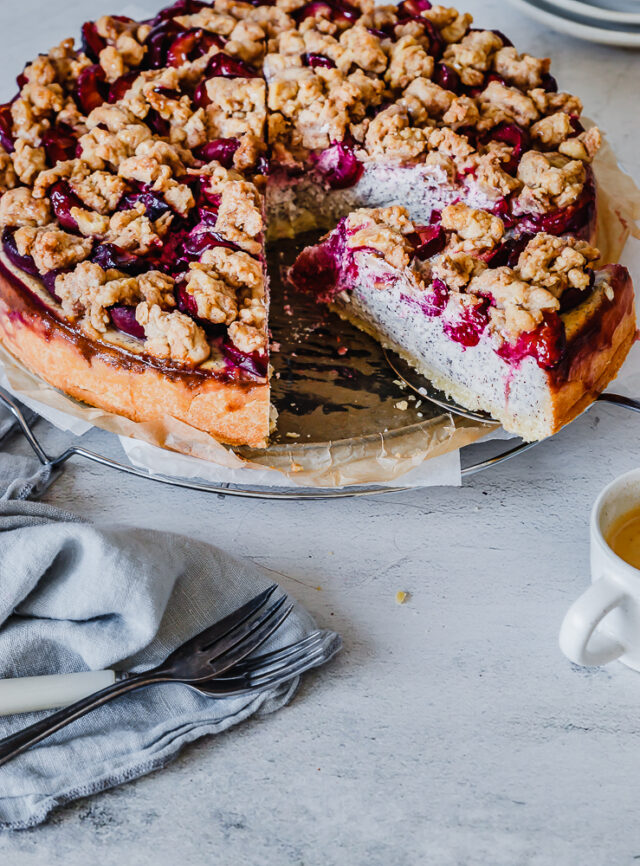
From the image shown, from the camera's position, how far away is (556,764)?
1953 mm

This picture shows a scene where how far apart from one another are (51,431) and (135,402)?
365 millimetres

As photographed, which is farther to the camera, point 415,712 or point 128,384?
point 128,384

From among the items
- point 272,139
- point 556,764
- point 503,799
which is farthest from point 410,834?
point 272,139

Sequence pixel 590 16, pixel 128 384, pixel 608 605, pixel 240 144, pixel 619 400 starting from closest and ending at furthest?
1. pixel 608 605
2. pixel 128 384
3. pixel 619 400
4. pixel 240 144
5. pixel 590 16

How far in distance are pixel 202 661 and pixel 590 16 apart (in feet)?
10.6

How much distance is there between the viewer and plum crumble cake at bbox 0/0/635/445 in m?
2.45

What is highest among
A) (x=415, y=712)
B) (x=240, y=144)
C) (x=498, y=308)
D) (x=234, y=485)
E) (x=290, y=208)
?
(x=240, y=144)

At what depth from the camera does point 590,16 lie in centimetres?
400

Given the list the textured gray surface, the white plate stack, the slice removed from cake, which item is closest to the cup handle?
the textured gray surface

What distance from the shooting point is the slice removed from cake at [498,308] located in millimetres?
2459

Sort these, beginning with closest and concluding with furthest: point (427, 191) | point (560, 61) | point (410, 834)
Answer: point (410, 834) < point (427, 191) < point (560, 61)

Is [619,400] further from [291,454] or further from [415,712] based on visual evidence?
[415,712]

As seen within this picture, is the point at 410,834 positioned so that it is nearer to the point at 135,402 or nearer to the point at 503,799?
the point at 503,799

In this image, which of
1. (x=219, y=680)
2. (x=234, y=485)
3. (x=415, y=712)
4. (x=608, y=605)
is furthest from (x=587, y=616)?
(x=234, y=485)
